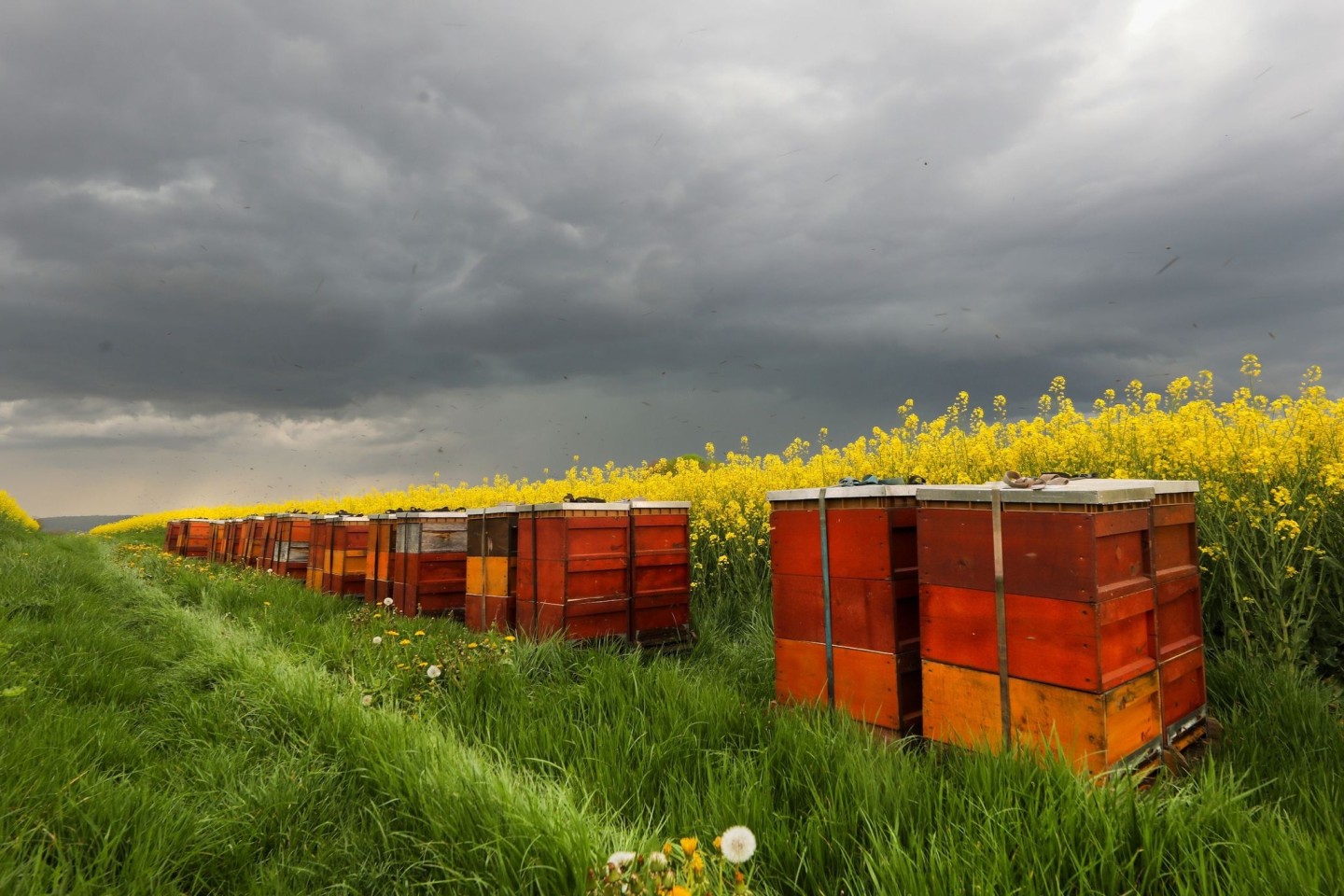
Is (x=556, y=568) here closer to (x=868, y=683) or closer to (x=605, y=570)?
(x=605, y=570)

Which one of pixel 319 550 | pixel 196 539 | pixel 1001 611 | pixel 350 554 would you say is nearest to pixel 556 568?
pixel 1001 611

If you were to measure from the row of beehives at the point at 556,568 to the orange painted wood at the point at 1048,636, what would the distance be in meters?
3.63

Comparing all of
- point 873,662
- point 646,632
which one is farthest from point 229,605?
point 873,662

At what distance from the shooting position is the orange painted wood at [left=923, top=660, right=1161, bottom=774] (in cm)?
347

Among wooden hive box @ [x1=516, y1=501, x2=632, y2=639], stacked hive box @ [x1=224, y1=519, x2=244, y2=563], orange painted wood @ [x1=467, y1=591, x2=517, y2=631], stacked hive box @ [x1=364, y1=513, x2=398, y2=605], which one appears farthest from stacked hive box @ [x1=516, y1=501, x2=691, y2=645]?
stacked hive box @ [x1=224, y1=519, x2=244, y2=563]

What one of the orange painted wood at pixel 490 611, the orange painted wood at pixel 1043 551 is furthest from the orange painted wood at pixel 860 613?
the orange painted wood at pixel 490 611

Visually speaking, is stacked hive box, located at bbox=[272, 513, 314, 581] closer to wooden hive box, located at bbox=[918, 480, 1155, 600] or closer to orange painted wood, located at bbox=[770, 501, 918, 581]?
orange painted wood, located at bbox=[770, 501, 918, 581]

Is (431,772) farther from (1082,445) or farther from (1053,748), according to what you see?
(1082,445)

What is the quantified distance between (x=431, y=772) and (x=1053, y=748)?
2.96 meters

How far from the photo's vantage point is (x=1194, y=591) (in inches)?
180

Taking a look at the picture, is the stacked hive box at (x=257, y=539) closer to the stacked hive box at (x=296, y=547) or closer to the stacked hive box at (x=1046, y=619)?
the stacked hive box at (x=296, y=547)

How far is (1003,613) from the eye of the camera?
3.77 meters

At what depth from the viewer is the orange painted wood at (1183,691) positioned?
13.4ft

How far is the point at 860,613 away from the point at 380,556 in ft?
27.3
